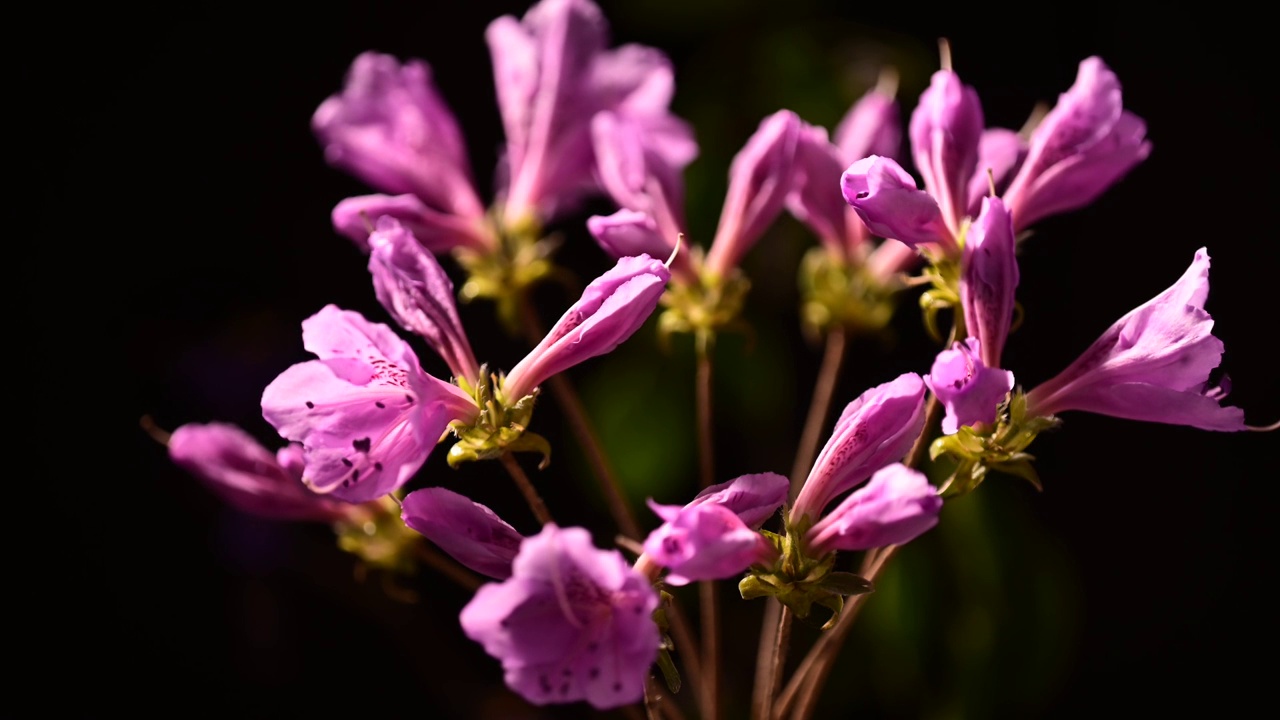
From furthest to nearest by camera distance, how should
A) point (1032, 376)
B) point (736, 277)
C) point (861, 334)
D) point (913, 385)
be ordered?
point (1032, 376)
point (861, 334)
point (736, 277)
point (913, 385)

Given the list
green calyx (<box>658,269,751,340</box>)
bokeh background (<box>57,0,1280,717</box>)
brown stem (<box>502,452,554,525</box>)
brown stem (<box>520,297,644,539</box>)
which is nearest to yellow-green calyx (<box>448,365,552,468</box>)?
brown stem (<box>502,452,554,525</box>)

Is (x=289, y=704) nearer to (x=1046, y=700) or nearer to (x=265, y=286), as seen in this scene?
A: (x=265, y=286)

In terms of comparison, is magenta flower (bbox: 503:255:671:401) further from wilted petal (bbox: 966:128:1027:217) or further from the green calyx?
wilted petal (bbox: 966:128:1027:217)

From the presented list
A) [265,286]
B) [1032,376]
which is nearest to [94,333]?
[265,286]

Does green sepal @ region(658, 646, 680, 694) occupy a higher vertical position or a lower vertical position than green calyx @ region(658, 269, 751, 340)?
lower

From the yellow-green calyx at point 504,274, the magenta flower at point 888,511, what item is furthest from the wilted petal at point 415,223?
the magenta flower at point 888,511

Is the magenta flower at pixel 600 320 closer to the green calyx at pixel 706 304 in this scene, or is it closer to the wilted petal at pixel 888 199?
the wilted petal at pixel 888 199

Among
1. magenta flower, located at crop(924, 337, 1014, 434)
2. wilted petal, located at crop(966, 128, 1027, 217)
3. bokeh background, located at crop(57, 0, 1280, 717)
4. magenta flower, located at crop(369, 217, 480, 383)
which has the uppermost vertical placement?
magenta flower, located at crop(369, 217, 480, 383)
